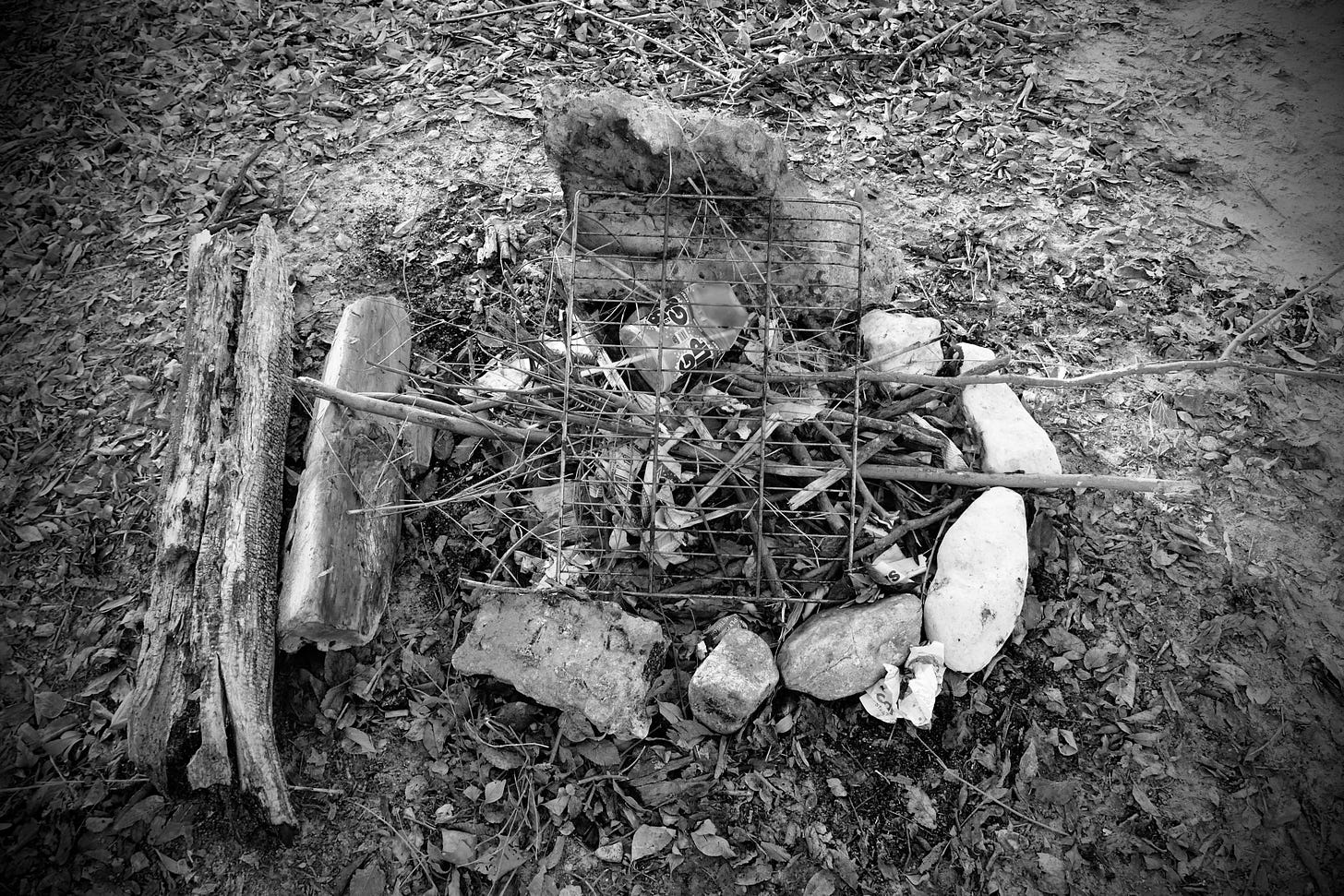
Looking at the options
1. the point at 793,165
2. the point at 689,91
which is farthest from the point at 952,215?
the point at 689,91

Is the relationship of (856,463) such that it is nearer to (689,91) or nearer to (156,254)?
(689,91)

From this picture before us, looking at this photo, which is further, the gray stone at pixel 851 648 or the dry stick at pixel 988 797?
the gray stone at pixel 851 648

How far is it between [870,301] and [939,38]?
2.46 m

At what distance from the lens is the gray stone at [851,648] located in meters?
3.16

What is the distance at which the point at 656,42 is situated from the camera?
518cm

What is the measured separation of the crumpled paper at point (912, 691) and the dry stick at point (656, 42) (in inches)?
144

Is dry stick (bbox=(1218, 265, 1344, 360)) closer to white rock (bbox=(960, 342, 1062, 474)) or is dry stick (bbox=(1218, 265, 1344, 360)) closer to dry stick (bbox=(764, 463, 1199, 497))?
dry stick (bbox=(764, 463, 1199, 497))

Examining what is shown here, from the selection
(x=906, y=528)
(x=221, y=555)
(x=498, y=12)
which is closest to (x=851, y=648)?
(x=906, y=528)

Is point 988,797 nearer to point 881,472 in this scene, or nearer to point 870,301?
point 881,472

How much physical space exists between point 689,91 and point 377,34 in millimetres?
2047

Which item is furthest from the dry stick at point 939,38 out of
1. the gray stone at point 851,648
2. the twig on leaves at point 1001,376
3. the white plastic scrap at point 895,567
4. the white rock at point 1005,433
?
the gray stone at point 851,648

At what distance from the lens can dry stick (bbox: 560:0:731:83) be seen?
16.7ft

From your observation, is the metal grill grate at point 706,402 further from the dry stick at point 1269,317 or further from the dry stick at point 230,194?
the dry stick at point 230,194

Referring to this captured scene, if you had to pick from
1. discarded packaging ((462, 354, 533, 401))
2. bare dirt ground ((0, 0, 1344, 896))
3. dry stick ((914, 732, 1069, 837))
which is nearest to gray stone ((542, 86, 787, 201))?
bare dirt ground ((0, 0, 1344, 896))
